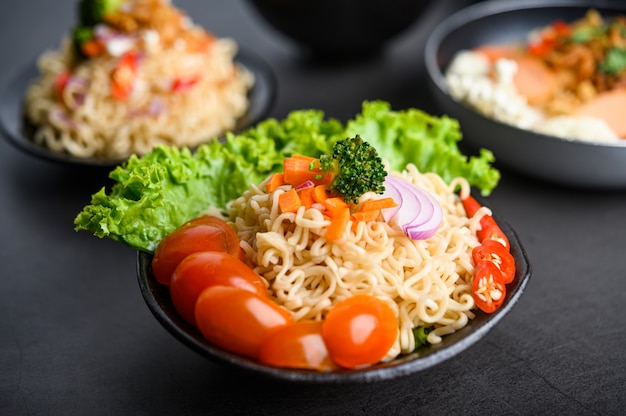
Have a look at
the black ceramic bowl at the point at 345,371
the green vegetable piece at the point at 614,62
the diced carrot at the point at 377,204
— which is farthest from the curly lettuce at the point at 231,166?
→ the green vegetable piece at the point at 614,62

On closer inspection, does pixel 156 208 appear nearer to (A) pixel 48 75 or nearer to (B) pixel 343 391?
(B) pixel 343 391

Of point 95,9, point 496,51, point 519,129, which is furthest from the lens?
point 496,51

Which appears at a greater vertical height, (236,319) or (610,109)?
(610,109)

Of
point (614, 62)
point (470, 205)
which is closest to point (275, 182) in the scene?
point (470, 205)

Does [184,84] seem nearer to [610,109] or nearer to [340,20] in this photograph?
[340,20]

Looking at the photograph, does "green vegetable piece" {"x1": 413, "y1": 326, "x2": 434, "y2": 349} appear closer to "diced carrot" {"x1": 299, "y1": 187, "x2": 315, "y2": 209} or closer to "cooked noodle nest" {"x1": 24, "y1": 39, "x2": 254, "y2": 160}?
"diced carrot" {"x1": 299, "y1": 187, "x2": 315, "y2": 209}

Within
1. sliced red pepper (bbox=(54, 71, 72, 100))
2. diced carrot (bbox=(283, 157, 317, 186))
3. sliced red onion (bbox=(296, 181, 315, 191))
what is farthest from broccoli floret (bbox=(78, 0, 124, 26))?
sliced red onion (bbox=(296, 181, 315, 191))

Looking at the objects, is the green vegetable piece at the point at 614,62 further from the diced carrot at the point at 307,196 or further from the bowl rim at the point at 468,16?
the diced carrot at the point at 307,196
